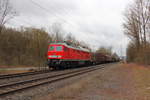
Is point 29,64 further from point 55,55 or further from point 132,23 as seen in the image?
→ point 132,23

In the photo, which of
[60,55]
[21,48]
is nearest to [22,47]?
[21,48]

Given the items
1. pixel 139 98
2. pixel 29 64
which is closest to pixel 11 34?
pixel 29 64

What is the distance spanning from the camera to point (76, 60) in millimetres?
27078

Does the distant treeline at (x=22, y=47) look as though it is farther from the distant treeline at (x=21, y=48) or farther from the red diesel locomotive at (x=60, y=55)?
the red diesel locomotive at (x=60, y=55)

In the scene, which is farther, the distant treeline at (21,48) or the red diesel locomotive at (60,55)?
the distant treeline at (21,48)

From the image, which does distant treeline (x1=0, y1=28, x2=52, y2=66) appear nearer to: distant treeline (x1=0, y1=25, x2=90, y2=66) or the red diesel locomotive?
distant treeline (x1=0, y1=25, x2=90, y2=66)

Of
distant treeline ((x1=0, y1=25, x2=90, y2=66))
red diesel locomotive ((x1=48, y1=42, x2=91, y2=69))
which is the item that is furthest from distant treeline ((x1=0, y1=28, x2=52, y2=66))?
red diesel locomotive ((x1=48, y1=42, x2=91, y2=69))

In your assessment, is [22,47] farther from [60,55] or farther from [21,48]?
[60,55]

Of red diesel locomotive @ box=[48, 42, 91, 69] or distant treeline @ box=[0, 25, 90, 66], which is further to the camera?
distant treeline @ box=[0, 25, 90, 66]

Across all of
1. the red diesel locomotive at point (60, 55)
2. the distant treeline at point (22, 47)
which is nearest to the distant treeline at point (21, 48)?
the distant treeline at point (22, 47)

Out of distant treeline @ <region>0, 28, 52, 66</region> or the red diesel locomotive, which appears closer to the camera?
the red diesel locomotive

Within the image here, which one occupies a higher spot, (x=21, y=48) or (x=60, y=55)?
(x=21, y=48)

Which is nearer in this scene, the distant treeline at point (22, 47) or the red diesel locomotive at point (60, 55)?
the red diesel locomotive at point (60, 55)

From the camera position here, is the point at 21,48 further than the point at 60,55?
Yes
